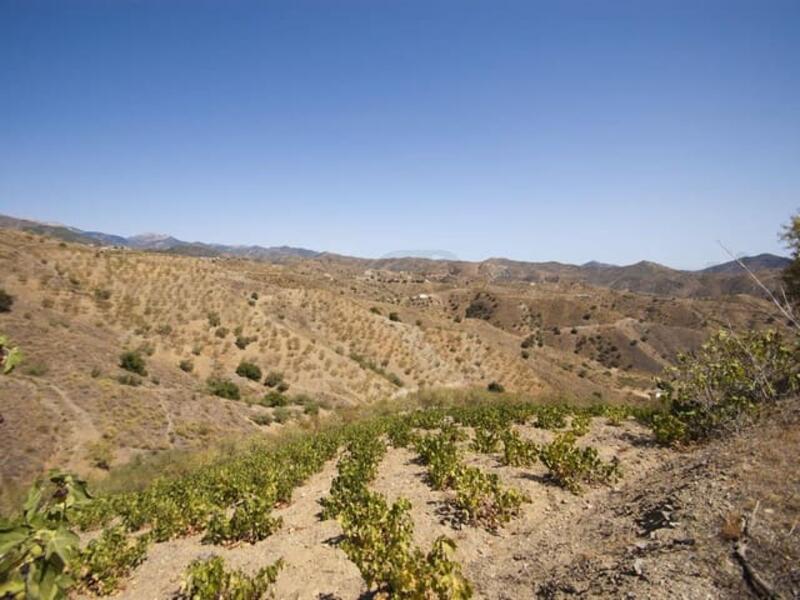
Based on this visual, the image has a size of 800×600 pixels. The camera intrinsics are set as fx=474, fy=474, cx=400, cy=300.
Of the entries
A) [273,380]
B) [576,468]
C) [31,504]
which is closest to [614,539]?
[576,468]

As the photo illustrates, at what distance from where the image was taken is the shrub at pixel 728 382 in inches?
384

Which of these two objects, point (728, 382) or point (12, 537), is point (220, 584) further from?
point (728, 382)

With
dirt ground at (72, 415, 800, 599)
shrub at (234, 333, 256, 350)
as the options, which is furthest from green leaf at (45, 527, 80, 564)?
shrub at (234, 333, 256, 350)

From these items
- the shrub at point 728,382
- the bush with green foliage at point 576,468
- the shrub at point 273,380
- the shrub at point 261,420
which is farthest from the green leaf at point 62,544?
the shrub at point 273,380

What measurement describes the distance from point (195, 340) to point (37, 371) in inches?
424

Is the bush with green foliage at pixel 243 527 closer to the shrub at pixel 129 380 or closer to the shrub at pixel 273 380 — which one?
the shrub at pixel 129 380

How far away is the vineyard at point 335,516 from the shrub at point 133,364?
513 inches

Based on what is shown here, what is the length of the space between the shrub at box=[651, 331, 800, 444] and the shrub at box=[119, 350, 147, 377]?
23451mm

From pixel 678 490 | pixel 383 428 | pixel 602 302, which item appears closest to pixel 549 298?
pixel 602 302

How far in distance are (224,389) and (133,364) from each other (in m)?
4.65

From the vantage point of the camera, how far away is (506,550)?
674 cm

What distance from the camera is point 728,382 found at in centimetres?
1027

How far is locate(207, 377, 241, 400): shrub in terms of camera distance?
83.0ft

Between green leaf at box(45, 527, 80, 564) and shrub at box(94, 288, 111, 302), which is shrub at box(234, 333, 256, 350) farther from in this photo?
green leaf at box(45, 527, 80, 564)
